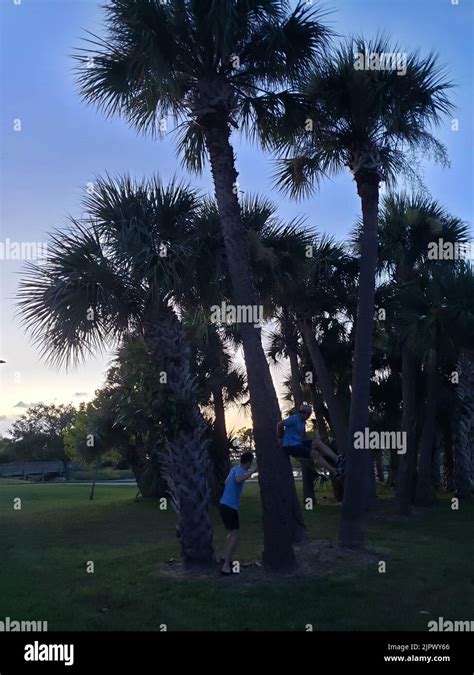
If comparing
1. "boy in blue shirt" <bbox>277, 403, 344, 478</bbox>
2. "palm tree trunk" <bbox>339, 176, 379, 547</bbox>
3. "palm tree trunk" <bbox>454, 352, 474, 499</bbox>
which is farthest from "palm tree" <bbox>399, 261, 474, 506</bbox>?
"boy in blue shirt" <bbox>277, 403, 344, 478</bbox>

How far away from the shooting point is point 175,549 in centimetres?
1320

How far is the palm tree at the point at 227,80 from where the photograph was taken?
1008cm

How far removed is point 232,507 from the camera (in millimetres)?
10031

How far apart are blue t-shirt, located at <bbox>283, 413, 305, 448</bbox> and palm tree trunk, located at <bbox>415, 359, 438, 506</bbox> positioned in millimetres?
10240

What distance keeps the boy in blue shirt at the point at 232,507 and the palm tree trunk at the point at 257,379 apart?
32 centimetres

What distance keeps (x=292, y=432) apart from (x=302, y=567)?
83.1 inches

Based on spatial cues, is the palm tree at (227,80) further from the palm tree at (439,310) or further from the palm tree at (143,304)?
the palm tree at (439,310)

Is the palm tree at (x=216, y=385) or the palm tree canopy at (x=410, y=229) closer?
the palm tree canopy at (x=410, y=229)

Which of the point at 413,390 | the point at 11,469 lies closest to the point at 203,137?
the point at 413,390

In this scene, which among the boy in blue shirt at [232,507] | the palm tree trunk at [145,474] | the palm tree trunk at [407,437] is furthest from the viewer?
the palm tree trunk at [145,474]

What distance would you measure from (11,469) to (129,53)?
5452 centimetres

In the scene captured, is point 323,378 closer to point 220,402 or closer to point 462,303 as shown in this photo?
point 462,303

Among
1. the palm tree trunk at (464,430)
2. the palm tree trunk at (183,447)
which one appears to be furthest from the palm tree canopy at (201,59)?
the palm tree trunk at (464,430)

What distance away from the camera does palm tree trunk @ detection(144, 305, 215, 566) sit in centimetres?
1075
